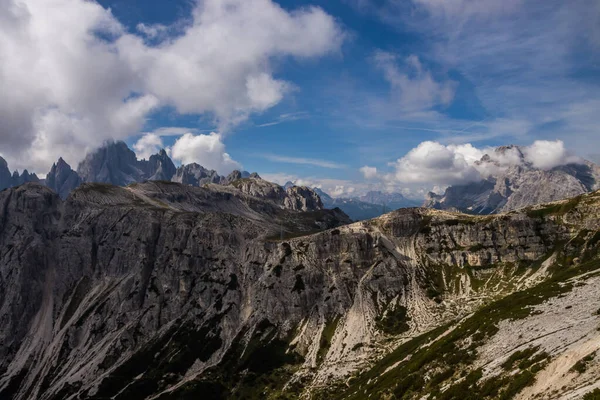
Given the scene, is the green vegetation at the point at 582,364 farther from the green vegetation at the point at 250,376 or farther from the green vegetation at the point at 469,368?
the green vegetation at the point at 250,376

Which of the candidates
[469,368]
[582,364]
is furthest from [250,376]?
[582,364]

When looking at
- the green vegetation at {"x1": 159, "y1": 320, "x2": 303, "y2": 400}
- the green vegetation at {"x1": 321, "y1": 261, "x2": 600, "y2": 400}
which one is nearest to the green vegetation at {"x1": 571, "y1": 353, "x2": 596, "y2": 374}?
the green vegetation at {"x1": 321, "y1": 261, "x2": 600, "y2": 400}

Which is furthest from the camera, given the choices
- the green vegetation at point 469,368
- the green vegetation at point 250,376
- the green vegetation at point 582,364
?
the green vegetation at point 250,376

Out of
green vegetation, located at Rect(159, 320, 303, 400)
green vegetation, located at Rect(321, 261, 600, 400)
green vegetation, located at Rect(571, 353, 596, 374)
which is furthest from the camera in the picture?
green vegetation, located at Rect(159, 320, 303, 400)

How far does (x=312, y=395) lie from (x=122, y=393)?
4174 inches

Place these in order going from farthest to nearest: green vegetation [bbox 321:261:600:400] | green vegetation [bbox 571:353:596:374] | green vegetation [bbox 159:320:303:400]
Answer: green vegetation [bbox 159:320:303:400] < green vegetation [bbox 321:261:600:400] < green vegetation [bbox 571:353:596:374]

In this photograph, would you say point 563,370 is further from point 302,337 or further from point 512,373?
point 302,337

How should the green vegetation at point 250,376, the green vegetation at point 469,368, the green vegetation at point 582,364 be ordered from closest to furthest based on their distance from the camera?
the green vegetation at point 582,364, the green vegetation at point 469,368, the green vegetation at point 250,376

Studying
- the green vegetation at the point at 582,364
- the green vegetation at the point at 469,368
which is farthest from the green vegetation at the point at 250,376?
the green vegetation at the point at 582,364

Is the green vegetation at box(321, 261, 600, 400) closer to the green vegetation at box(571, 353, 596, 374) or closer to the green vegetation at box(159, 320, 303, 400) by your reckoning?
the green vegetation at box(571, 353, 596, 374)

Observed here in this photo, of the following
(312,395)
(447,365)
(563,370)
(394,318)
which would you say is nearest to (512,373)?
(563,370)

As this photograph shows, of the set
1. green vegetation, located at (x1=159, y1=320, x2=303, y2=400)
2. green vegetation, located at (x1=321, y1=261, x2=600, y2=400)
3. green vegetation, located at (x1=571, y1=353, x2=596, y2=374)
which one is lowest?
green vegetation, located at (x1=159, y1=320, x2=303, y2=400)

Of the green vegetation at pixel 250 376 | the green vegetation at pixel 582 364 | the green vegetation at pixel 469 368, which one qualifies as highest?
the green vegetation at pixel 582 364

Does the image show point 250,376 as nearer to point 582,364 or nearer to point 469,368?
point 469,368
